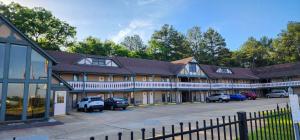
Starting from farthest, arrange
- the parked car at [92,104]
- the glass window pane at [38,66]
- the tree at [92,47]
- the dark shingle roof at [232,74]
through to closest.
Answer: the tree at [92,47] → the dark shingle roof at [232,74] → the parked car at [92,104] → the glass window pane at [38,66]

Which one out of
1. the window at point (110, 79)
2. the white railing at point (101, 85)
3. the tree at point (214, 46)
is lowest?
the white railing at point (101, 85)

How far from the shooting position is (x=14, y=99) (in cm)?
1617

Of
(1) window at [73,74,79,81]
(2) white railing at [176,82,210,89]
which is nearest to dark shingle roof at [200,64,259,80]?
(2) white railing at [176,82,210,89]

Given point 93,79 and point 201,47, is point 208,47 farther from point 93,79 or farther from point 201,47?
point 93,79

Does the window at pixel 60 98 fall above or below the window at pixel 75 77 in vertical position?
below

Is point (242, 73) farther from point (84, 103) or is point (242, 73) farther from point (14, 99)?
point (14, 99)

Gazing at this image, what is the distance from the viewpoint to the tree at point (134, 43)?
69.5 m

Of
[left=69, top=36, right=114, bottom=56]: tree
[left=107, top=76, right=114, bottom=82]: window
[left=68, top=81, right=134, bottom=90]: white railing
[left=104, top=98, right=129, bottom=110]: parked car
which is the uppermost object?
[left=69, top=36, right=114, bottom=56]: tree

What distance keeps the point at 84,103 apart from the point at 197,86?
68.7ft

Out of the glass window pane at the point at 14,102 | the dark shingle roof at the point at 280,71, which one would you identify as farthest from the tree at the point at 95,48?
the glass window pane at the point at 14,102

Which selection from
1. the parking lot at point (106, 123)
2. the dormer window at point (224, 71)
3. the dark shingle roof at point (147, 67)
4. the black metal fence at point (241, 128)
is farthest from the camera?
the dormer window at point (224, 71)

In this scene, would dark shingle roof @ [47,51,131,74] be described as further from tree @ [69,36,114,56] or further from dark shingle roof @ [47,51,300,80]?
tree @ [69,36,114,56]

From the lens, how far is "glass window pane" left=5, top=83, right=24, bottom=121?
52.0 feet

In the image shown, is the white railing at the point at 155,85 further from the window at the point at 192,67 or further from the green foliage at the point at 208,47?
the green foliage at the point at 208,47
